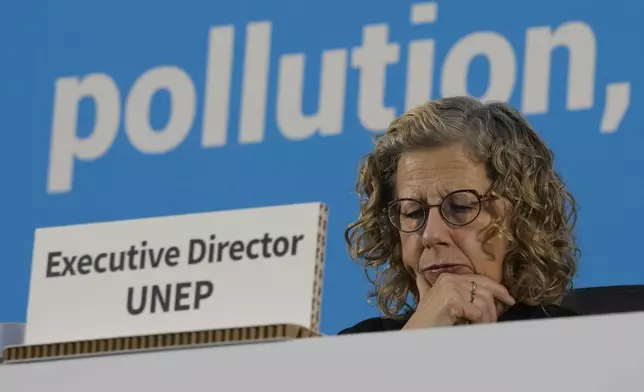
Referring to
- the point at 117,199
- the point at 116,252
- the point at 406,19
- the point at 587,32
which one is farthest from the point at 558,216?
the point at 117,199

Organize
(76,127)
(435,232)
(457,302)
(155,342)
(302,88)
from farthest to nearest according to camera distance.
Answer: (76,127), (302,88), (435,232), (457,302), (155,342)

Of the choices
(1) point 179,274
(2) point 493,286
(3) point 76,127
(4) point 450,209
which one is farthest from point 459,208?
(3) point 76,127

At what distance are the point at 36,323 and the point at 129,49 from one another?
1691mm

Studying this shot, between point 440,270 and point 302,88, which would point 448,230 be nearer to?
point 440,270

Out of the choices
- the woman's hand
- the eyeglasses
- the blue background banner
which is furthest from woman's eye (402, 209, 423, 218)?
the blue background banner

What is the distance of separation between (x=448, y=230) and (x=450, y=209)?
32 millimetres

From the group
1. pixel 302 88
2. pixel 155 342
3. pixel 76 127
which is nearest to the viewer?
pixel 155 342

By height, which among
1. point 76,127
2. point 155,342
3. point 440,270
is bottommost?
point 155,342

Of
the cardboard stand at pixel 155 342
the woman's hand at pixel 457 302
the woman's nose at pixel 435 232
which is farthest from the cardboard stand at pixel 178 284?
the woman's nose at pixel 435 232

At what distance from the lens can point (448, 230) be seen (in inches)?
67.0

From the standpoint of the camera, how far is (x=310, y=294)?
945 millimetres

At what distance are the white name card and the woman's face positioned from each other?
2.37 ft

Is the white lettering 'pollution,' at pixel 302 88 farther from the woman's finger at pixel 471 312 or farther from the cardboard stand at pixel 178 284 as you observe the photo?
the cardboard stand at pixel 178 284

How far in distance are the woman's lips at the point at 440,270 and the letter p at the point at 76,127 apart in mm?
1086
